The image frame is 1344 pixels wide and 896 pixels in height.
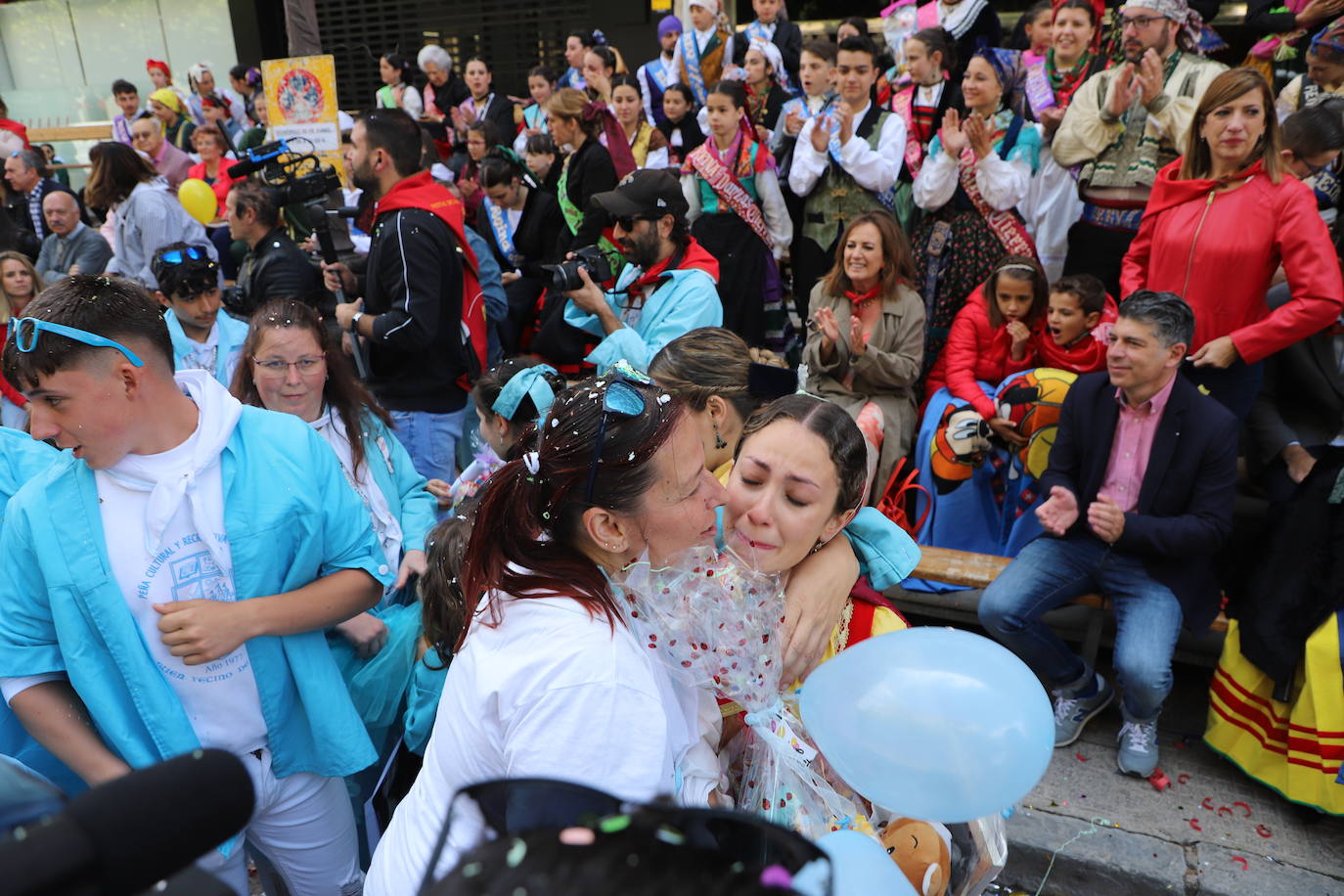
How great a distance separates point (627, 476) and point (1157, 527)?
245cm

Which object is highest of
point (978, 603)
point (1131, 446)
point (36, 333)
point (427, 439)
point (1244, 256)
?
point (36, 333)

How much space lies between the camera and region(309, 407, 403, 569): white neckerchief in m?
2.85

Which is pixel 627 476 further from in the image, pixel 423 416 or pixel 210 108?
pixel 210 108

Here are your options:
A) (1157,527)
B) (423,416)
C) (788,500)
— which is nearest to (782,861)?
(788,500)

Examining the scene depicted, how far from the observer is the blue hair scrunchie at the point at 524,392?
107 inches

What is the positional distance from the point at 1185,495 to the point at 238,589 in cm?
310

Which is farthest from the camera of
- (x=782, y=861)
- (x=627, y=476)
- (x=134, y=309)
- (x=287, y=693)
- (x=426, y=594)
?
(x=426, y=594)

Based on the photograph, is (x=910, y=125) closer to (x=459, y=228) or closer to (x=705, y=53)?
(x=705, y=53)

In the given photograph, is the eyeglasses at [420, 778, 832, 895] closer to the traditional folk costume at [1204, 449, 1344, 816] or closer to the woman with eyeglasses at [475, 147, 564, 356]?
the traditional folk costume at [1204, 449, 1344, 816]

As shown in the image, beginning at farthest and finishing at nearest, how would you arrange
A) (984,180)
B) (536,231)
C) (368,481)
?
(536,231), (984,180), (368,481)

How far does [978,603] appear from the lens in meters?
3.66

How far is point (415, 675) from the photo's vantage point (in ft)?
7.94

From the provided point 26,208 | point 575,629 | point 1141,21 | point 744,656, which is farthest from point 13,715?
point 26,208

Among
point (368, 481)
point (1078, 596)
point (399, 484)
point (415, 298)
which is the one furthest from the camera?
point (415, 298)
